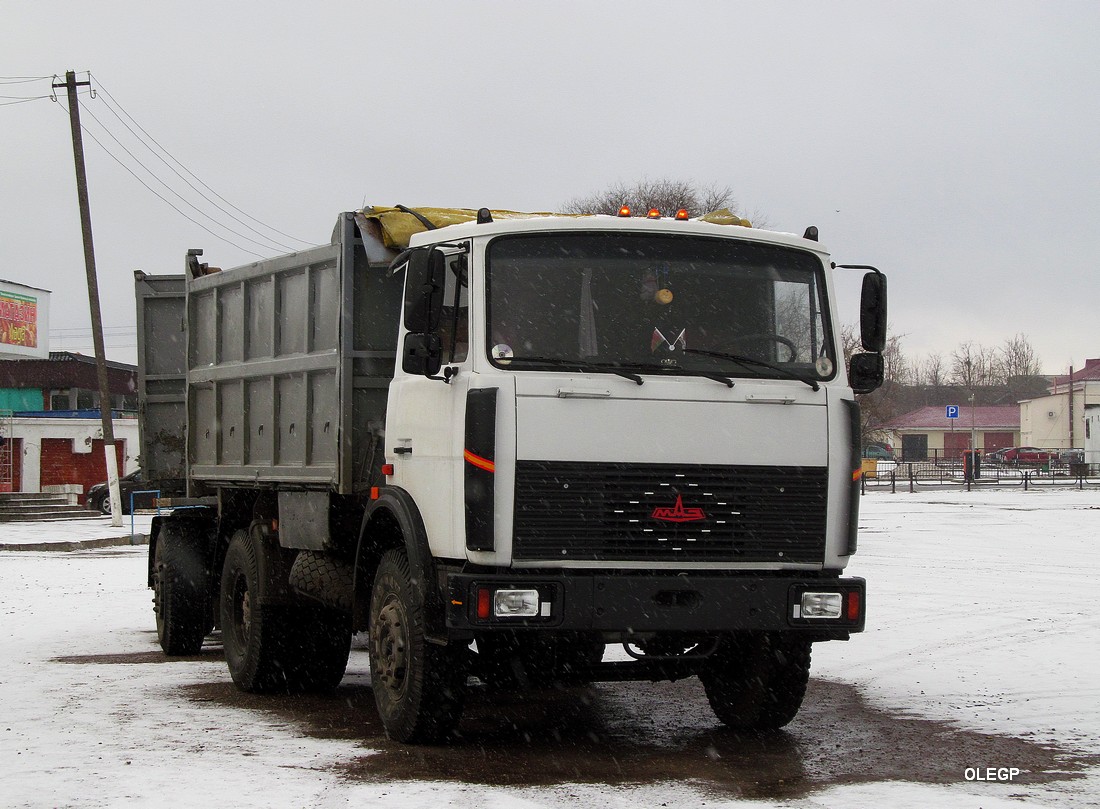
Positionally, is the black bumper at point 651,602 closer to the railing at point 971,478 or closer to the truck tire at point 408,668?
the truck tire at point 408,668

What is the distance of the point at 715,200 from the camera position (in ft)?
186

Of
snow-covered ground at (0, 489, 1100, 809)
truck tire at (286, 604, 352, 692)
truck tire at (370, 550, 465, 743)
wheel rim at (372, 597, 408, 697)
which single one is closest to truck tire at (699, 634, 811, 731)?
snow-covered ground at (0, 489, 1100, 809)

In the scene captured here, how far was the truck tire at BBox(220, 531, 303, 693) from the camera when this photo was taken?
9.70 metres

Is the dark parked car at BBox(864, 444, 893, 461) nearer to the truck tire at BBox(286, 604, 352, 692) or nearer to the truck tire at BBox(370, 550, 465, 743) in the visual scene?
the truck tire at BBox(286, 604, 352, 692)

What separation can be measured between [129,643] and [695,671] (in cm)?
668

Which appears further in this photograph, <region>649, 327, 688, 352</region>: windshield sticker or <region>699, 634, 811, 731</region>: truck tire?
<region>699, 634, 811, 731</region>: truck tire

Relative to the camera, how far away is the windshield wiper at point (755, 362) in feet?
24.2

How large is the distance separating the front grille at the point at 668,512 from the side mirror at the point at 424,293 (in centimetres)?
91

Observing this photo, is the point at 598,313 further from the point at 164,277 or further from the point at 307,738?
the point at 164,277

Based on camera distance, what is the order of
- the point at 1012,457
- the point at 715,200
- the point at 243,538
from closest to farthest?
the point at 243,538 < the point at 715,200 < the point at 1012,457

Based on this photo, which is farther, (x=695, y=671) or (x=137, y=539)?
(x=137, y=539)

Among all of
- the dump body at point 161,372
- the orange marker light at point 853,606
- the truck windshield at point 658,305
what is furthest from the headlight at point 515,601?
the dump body at point 161,372

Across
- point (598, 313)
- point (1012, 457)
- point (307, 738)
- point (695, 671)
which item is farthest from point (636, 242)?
point (1012, 457)

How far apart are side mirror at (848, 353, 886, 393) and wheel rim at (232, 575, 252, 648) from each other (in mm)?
4587
